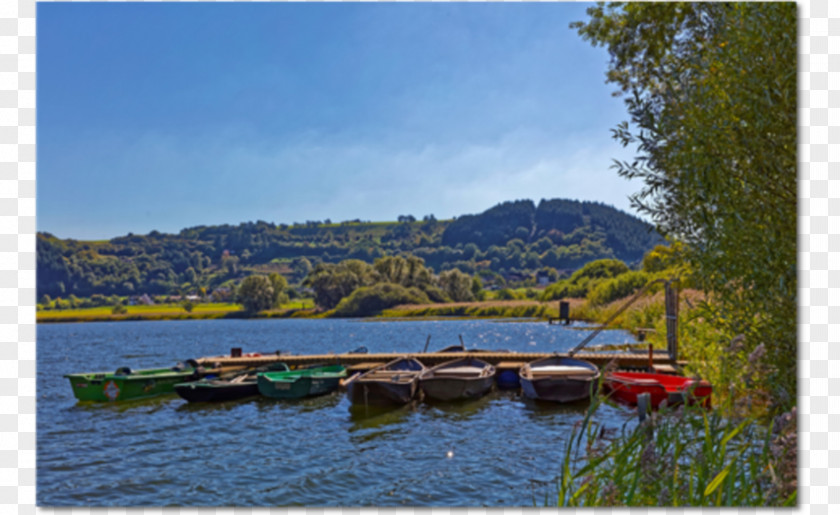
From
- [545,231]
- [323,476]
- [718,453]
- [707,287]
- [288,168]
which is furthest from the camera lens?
[545,231]

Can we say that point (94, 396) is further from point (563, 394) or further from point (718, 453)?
point (718, 453)

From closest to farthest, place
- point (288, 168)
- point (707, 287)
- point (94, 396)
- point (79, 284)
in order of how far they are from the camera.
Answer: point (707, 287) < point (288, 168) < point (94, 396) < point (79, 284)

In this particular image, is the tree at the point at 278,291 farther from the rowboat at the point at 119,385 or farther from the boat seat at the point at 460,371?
the boat seat at the point at 460,371

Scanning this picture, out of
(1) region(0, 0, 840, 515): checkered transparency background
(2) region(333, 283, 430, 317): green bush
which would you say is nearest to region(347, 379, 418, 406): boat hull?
(1) region(0, 0, 840, 515): checkered transparency background

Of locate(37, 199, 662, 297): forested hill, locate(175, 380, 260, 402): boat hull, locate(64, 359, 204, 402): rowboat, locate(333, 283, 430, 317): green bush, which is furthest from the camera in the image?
locate(37, 199, 662, 297): forested hill

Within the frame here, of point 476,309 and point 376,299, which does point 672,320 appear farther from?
point 376,299

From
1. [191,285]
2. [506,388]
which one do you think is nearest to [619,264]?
[506,388]

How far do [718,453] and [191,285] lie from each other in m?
127

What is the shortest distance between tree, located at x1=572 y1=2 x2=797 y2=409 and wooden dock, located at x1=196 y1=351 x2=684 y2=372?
16082 mm

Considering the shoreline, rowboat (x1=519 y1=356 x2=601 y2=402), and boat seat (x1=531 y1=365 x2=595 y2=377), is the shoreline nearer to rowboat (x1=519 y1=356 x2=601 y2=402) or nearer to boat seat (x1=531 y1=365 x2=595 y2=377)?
boat seat (x1=531 y1=365 x2=595 y2=377)

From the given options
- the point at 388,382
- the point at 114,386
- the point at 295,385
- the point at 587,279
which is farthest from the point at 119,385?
the point at 587,279

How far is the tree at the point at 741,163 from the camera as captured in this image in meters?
7.22

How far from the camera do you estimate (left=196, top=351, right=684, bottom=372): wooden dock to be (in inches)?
952

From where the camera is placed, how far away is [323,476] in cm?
1312
